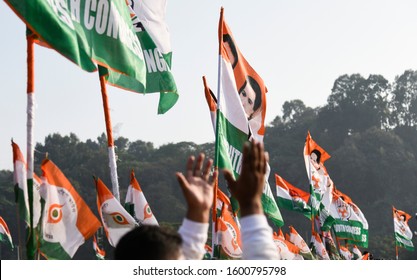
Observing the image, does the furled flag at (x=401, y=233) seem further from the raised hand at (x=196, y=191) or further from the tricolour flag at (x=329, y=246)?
the raised hand at (x=196, y=191)

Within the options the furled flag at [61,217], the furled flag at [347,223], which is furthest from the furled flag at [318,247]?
the furled flag at [61,217]

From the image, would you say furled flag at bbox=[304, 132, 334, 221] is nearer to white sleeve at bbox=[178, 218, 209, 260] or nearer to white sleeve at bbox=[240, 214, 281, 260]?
white sleeve at bbox=[178, 218, 209, 260]

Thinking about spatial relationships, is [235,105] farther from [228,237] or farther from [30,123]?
[30,123]

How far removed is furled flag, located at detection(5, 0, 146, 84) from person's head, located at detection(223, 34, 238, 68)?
382cm

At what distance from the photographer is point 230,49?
13211 mm

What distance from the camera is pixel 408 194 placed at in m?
73.0

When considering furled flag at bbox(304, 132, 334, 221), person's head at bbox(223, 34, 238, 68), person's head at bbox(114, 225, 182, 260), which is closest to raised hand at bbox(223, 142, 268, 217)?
person's head at bbox(114, 225, 182, 260)

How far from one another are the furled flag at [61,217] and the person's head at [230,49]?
392 cm

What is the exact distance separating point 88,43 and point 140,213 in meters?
7.05

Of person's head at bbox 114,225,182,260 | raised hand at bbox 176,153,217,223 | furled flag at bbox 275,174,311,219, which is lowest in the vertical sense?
person's head at bbox 114,225,182,260

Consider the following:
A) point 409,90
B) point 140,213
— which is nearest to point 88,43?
point 140,213

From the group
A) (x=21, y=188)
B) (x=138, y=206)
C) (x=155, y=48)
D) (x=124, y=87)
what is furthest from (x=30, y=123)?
(x=138, y=206)

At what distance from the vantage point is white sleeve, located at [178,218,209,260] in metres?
3.74
